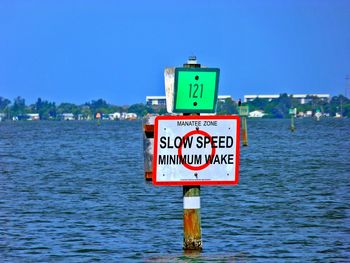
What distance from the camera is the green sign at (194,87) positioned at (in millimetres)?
18516

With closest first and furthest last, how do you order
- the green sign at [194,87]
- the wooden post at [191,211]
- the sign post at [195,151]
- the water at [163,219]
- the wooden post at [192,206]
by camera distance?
the green sign at [194,87]
the sign post at [195,151]
the wooden post at [192,206]
the wooden post at [191,211]
the water at [163,219]

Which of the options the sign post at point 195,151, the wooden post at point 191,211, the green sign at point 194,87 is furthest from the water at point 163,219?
the green sign at point 194,87

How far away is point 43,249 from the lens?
2245 cm

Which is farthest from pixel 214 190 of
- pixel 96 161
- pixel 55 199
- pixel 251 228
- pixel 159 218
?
pixel 96 161

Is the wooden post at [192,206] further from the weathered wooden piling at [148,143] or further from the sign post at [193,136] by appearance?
the weathered wooden piling at [148,143]

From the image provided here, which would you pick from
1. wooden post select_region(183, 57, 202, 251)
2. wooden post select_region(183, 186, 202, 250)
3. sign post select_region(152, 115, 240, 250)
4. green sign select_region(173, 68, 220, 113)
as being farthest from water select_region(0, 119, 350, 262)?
green sign select_region(173, 68, 220, 113)

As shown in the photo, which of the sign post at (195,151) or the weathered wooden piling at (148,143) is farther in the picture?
the weathered wooden piling at (148,143)

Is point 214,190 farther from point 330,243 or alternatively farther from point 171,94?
point 171,94

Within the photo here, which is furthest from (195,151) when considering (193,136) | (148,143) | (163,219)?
(163,219)

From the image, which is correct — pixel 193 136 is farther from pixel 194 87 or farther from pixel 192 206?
pixel 192 206

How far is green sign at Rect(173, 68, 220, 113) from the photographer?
1852 centimetres

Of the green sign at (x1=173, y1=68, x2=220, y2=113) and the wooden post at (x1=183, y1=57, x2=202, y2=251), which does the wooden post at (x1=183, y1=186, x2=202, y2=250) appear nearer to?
the wooden post at (x1=183, y1=57, x2=202, y2=251)

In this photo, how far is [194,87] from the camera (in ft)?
61.0

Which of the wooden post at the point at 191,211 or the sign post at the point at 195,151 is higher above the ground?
the sign post at the point at 195,151
